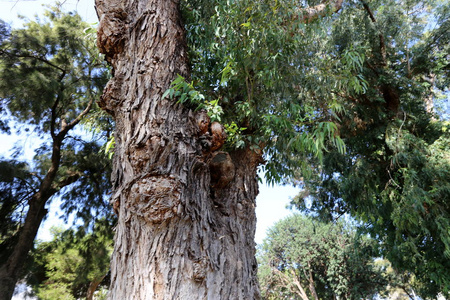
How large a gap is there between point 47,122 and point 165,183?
23.7 feet

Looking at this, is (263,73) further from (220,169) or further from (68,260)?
(68,260)

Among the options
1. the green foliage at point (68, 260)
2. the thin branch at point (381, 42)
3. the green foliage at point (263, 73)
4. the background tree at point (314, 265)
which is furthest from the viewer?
the background tree at point (314, 265)

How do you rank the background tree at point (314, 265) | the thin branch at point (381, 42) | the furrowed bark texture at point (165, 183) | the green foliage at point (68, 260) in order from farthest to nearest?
the background tree at point (314, 265), the green foliage at point (68, 260), the thin branch at point (381, 42), the furrowed bark texture at point (165, 183)

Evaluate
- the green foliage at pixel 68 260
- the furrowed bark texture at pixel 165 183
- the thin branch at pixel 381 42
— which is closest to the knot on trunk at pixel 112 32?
the furrowed bark texture at pixel 165 183

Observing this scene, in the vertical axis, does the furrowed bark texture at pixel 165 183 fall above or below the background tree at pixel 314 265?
below

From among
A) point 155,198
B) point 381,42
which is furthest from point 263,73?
point 381,42

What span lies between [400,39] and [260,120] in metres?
6.16

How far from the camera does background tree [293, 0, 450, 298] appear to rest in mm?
5969

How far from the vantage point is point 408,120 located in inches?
271

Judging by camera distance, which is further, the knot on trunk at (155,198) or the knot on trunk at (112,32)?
the knot on trunk at (112,32)

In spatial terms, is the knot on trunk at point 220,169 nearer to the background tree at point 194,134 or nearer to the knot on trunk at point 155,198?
the background tree at point 194,134

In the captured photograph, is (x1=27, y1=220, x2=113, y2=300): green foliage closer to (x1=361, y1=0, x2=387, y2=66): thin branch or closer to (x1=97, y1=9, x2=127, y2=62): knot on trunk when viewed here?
(x1=97, y1=9, x2=127, y2=62): knot on trunk

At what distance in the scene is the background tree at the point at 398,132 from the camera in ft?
19.6

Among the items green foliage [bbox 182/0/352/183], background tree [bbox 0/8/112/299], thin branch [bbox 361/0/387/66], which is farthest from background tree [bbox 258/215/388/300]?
green foliage [bbox 182/0/352/183]
